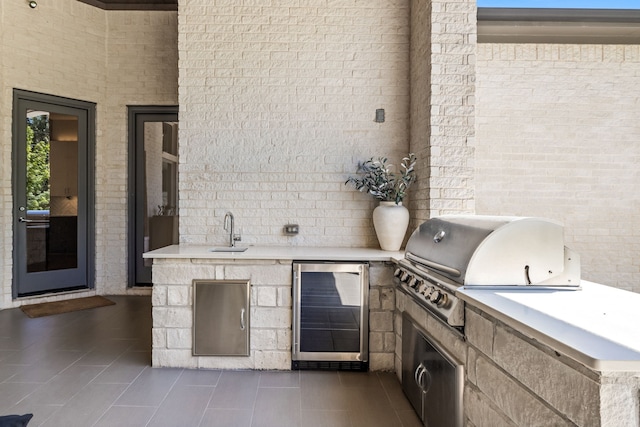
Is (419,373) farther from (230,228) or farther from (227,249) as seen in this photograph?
(230,228)

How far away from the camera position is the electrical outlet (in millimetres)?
3516

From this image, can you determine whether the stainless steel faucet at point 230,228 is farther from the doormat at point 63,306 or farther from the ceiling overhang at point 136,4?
the ceiling overhang at point 136,4

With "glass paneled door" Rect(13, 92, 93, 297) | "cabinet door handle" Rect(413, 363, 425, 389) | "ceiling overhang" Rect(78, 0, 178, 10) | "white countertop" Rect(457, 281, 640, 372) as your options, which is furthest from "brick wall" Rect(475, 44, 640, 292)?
"glass paneled door" Rect(13, 92, 93, 297)

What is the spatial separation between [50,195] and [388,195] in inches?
182

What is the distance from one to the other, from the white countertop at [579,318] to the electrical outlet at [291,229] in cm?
208

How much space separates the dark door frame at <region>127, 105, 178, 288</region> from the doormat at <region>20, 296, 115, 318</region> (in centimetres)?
53

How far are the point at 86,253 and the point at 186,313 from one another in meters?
3.20

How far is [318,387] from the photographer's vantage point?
8.63ft

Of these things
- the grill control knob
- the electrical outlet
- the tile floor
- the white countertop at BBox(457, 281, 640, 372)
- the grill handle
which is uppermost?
the electrical outlet

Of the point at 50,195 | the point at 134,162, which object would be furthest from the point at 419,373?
the point at 50,195

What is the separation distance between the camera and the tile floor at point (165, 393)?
221cm

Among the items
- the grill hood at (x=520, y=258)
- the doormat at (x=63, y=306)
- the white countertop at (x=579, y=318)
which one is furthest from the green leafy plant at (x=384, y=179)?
the doormat at (x=63, y=306)

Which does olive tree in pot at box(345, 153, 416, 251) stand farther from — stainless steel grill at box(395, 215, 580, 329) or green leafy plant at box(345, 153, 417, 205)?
stainless steel grill at box(395, 215, 580, 329)

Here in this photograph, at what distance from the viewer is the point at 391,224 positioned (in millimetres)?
3207
